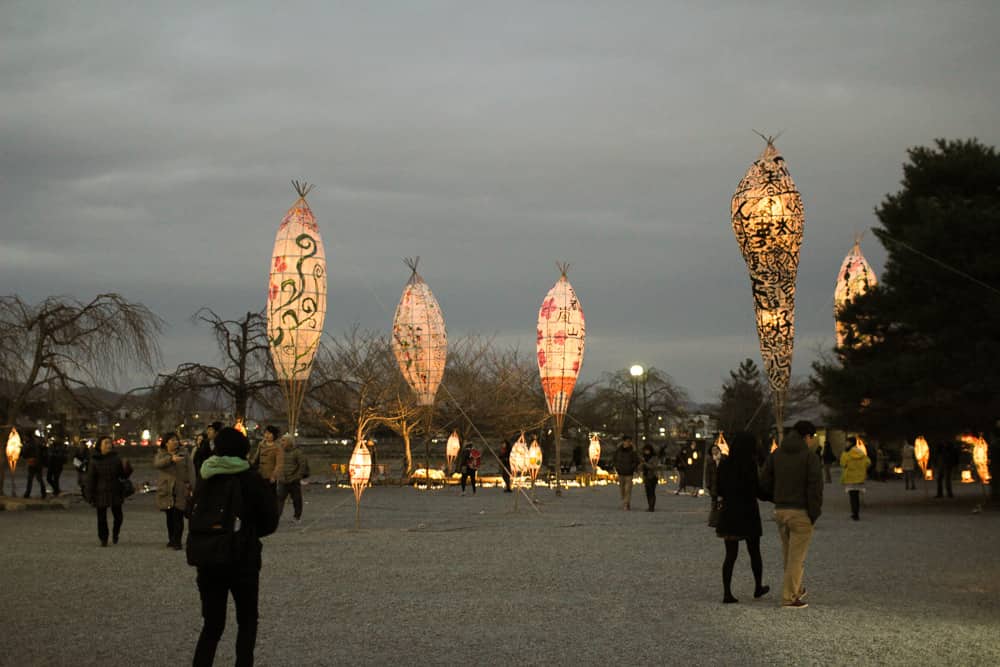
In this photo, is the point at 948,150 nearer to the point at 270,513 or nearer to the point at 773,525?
the point at 773,525

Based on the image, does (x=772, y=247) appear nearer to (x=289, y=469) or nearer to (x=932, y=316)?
(x=932, y=316)

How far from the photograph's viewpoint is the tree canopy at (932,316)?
867 inches

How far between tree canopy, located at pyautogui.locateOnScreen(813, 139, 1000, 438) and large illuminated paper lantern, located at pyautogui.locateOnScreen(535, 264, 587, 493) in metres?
7.97

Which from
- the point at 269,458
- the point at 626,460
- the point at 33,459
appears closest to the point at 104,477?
the point at 269,458

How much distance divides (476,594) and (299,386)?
12.9 metres

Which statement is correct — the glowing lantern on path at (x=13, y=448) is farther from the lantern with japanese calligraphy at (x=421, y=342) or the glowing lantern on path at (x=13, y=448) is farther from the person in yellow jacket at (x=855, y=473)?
Result: the person in yellow jacket at (x=855, y=473)

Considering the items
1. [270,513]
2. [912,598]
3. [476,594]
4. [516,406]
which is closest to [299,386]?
[476,594]

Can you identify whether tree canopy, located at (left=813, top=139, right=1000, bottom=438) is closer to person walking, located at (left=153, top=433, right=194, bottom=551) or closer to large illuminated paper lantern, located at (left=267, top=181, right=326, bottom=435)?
large illuminated paper lantern, located at (left=267, top=181, right=326, bottom=435)

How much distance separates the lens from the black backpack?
6.48 meters

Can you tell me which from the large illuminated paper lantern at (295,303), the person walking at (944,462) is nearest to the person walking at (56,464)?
the large illuminated paper lantern at (295,303)

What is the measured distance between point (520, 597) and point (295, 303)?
1353 cm

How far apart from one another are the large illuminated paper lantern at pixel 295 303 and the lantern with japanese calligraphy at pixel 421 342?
10852mm

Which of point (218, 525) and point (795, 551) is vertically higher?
point (218, 525)

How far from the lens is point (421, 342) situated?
3444 centimetres
